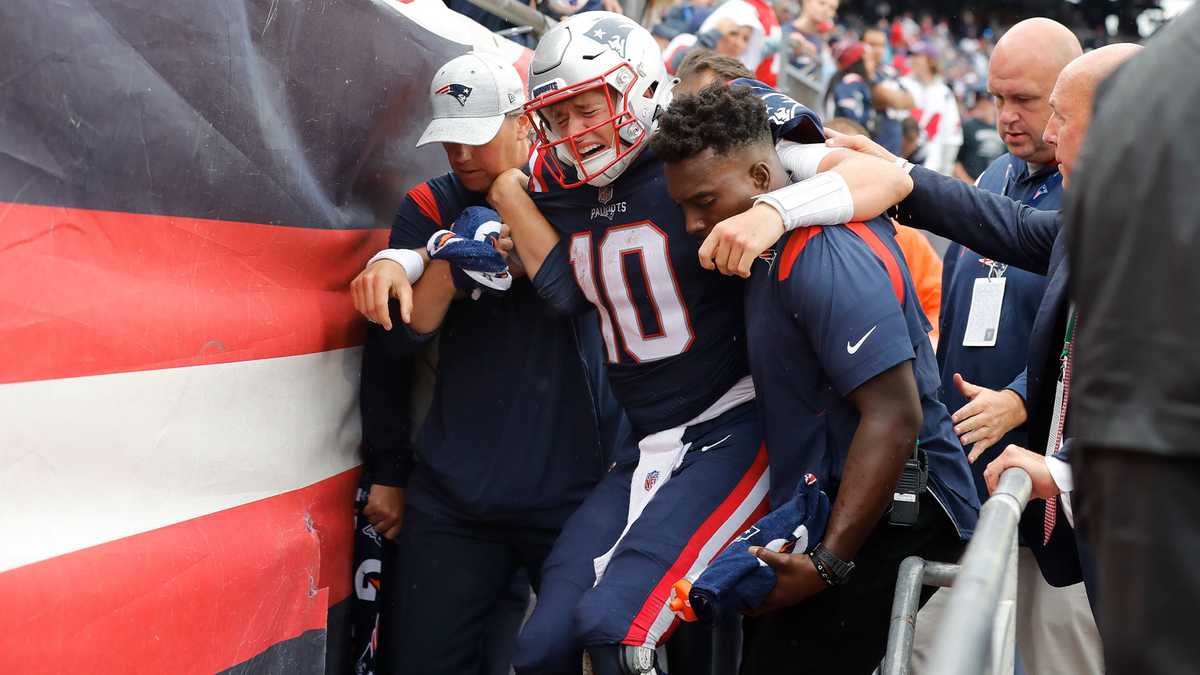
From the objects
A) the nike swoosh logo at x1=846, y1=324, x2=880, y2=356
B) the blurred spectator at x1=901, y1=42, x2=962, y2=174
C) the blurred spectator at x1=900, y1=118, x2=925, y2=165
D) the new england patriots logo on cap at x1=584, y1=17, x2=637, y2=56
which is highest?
the new england patriots logo on cap at x1=584, y1=17, x2=637, y2=56

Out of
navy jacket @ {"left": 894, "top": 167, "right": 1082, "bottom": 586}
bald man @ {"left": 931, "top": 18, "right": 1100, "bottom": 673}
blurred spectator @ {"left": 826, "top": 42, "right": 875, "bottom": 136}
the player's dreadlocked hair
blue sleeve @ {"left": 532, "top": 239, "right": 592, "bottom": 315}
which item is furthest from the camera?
blurred spectator @ {"left": 826, "top": 42, "right": 875, "bottom": 136}

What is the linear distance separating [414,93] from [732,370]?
124 centimetres

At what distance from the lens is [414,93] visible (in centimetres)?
358

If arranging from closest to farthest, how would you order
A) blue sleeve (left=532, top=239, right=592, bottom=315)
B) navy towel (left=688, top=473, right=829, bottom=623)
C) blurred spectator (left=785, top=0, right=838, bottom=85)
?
navy towel (left=688, top=473, right=829, bottom=623), blue sleeve (left=532, top=239, right=592, bottom=315), blurred spectator (left=785, top=0, right=838, bottom=85)

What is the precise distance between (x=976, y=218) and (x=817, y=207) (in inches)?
24.6

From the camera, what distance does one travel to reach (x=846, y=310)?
2.69m

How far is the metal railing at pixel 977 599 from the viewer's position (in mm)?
1337

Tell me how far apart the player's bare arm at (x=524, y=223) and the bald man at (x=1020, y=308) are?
1.28 metres

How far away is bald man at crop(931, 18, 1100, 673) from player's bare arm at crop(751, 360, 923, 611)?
3.05 ft

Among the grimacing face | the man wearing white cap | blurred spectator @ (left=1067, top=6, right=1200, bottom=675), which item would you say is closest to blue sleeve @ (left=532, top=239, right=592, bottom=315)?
the man wearing white cap

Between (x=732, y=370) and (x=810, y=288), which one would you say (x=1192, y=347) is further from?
(x=732, y=370)

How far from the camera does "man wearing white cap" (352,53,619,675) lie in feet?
11.1

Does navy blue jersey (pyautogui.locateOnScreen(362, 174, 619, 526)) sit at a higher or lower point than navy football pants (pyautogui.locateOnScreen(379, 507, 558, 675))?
higher

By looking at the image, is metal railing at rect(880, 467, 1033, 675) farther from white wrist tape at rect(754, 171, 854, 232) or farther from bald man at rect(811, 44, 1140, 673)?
white wrist tape at rect(754, 171, 854, 232)
